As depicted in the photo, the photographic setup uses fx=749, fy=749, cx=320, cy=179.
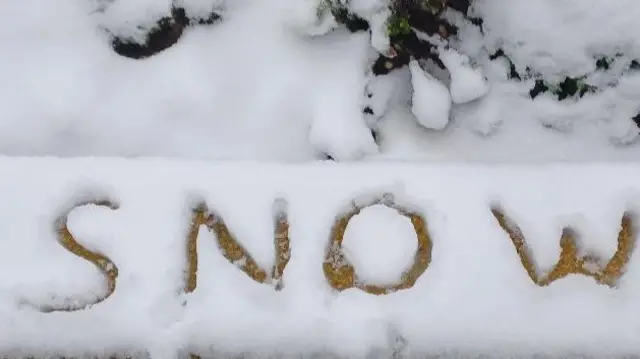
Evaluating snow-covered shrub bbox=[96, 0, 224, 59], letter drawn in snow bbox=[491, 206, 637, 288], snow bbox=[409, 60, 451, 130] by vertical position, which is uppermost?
snow-covered shrub bbox=[96, 0, 224, 59]

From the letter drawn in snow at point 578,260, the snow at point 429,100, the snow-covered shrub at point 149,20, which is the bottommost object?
the letter drawn in snow at point 578,260

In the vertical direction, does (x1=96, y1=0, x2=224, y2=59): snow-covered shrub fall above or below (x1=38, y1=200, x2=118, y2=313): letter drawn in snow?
above

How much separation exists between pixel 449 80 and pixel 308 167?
13.6 inches

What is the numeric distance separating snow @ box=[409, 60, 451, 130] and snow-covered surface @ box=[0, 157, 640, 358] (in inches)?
6.6

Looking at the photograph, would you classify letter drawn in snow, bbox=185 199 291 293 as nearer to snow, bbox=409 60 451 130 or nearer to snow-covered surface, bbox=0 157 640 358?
snow-covered surface, bbox=0 157 640 358

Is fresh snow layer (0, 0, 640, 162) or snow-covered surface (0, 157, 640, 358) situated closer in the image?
snow-covered surface (0, 157, 640, 358)

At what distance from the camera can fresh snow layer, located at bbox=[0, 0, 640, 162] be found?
1346mm

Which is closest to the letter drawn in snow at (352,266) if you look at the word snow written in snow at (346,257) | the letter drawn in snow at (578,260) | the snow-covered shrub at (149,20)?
the word snow written in snow at (346,257)

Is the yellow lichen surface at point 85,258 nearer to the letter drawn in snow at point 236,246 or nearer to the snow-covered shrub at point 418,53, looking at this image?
the letter drawn in snow at point 236,246

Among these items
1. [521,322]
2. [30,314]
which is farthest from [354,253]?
[30,314]

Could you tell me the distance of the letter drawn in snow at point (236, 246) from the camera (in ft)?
3.81

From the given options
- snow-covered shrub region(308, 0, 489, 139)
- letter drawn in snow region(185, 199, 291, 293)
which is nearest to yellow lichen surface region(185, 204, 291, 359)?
letter drawn in snow region(185, 199, 291, 293)

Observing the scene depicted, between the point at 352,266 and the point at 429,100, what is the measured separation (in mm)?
355

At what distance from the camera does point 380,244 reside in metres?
1.18
